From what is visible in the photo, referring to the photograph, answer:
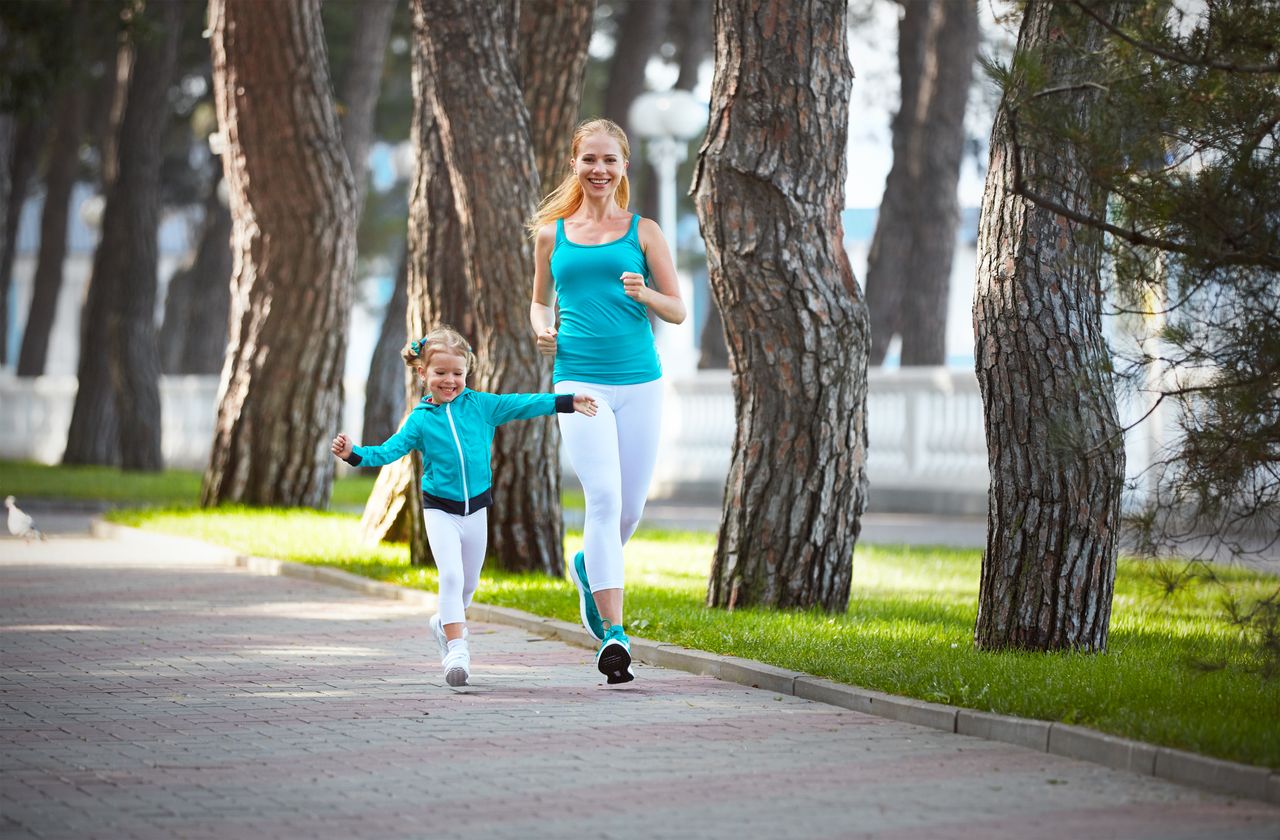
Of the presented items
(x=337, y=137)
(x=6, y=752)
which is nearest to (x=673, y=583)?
(x=6, y=752)

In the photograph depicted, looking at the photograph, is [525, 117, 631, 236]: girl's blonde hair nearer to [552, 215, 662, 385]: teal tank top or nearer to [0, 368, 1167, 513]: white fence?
[552, 215, 662, 385]: teal tank top

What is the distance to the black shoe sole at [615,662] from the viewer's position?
8305 mm

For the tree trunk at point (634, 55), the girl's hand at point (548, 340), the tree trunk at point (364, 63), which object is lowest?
the girl's hand at point (548, 340)

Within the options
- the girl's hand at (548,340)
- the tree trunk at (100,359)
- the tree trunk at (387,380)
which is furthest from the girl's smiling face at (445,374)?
the tree trunk at (100,359)

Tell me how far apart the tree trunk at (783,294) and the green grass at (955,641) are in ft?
1.59

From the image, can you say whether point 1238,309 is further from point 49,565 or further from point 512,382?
point 49,565

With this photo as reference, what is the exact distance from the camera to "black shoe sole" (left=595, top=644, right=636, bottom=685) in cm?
830

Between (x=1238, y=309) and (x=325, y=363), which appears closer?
(x=1238, y=309)

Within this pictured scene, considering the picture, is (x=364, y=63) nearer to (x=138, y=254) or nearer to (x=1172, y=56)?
(x=138, y=254)

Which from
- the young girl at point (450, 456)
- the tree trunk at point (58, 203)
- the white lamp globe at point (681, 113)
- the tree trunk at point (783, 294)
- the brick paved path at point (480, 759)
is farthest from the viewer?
the tree trunk at point (58, 203)

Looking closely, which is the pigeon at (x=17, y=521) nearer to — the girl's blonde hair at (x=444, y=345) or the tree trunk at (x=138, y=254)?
the girl's blonde hair at (x=444, y=345)

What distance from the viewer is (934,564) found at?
1504cm

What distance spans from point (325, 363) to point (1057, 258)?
11543 mm

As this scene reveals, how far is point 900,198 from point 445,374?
1998cm
